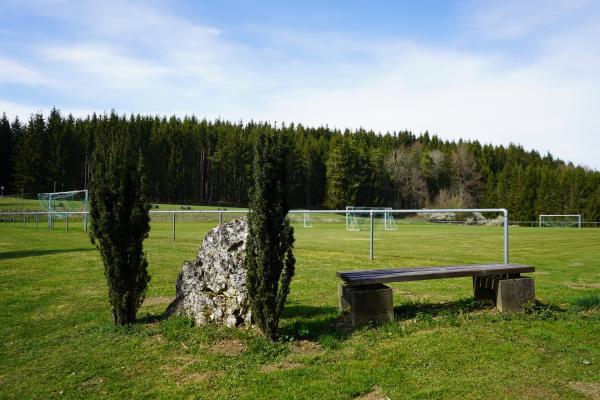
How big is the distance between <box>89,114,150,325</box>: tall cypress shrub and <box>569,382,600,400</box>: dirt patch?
200 inches

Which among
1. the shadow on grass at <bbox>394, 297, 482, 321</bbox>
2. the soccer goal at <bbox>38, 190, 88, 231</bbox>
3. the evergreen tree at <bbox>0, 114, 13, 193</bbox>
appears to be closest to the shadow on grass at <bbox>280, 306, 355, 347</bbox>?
the shadow on grass at <bbox>394, 297, 482, 321</bbox>

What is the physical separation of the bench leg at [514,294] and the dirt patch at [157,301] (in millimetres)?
5143

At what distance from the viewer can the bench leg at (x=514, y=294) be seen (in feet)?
19.5

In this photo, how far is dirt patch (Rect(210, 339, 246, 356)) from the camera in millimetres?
5086

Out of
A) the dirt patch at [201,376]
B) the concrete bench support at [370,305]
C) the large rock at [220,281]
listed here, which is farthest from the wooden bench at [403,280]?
the dirt patch at [201,376]

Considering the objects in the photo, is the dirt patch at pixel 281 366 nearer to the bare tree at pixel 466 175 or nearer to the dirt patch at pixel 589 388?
the dirt patch at pixel 589 388

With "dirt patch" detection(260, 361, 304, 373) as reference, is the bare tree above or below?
above

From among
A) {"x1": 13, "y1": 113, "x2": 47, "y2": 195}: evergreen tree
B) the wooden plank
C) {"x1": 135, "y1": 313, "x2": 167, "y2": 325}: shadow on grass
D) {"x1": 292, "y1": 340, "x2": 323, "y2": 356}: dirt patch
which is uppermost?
{"x1": 13, "y1": 113, "x2": 47, "y2": 195}: evergreen tree

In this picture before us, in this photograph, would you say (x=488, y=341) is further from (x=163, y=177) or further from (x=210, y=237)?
(x=163, y=177)

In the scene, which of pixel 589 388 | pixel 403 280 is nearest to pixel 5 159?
pixel 403 280

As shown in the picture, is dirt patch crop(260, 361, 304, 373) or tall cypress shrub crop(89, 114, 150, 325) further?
tall cypress shrub crop(89, 114, 150, 325)

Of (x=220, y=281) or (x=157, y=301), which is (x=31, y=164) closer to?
(x=157, y=301)

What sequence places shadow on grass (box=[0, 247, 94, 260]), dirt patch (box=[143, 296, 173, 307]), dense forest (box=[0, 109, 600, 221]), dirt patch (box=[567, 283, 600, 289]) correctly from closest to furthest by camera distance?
dirt patch (box=[143, 296, 173, 307]) < dirt patch (box=[567, 283, 600, 289]) < shadow on grass (box=[0, 247, 94, 260]) < dense forest (box=[0, 109, 600, 221])

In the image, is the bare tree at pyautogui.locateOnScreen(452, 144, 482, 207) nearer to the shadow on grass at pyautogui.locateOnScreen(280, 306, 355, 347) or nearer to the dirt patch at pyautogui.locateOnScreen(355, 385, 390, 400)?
the shadow on grass at pyautogui.locateOnScreen(280, 306, 355, 347)
